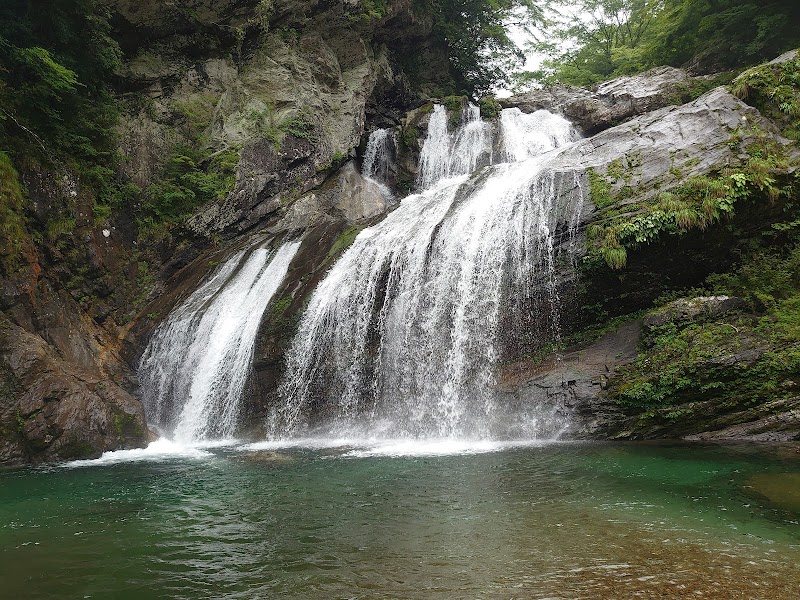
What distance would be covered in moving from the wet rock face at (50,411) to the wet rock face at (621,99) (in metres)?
20.8

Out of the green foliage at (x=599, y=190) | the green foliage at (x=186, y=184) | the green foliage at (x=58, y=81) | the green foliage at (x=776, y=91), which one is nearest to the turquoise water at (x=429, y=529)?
the green foliage at (x=599, y=190)

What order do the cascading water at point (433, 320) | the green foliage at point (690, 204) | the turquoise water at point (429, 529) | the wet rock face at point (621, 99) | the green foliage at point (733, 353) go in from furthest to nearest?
the wet rock face at point (621, 99)
the cascading water at point (433, 320)
the green foliage at point (690, 204)
the green foliage at point (733, 353)
the turquoise water at point (429, 529)

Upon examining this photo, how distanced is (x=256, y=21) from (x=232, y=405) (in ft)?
60.7

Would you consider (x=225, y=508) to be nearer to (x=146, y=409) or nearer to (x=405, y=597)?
(x=405, y=597)

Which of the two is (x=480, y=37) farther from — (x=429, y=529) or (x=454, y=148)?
(x=429, y=529)

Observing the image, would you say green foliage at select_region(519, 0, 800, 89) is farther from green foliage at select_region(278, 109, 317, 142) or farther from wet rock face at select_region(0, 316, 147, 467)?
wet rock face at select_region(0, 316, 147, 467)

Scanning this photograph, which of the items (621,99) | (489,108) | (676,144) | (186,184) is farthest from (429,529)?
(489,108)

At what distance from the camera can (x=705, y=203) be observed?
441 inches

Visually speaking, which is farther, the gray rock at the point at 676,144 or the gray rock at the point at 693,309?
the gray rock at the point at 676,144

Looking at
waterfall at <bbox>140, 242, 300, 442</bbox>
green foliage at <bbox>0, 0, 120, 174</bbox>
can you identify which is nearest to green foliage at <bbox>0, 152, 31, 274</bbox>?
green foliage at <bbox>0, 0, 120, 174</bbox>

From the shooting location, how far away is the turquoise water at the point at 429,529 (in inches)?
164

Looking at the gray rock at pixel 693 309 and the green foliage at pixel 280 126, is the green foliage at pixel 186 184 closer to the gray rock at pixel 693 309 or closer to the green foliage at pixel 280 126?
the green foliage at pixel 280 126

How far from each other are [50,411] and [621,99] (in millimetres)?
23276

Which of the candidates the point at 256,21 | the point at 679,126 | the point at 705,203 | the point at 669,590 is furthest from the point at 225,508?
the point at 256,21
